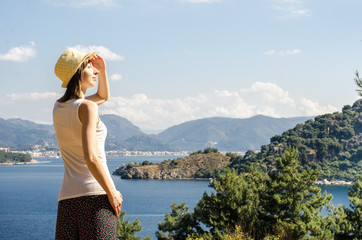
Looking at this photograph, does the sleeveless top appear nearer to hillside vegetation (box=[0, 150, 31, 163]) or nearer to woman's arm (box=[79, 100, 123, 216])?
woman's arm (box=[79, 100, 123, 216])

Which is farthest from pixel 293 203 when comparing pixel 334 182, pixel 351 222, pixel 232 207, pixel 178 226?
pixel 334 182

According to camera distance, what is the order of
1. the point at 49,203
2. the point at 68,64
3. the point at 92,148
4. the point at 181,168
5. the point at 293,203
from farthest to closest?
the point at 181,168, the point at 49,203, the point at 293,203, the point at 68,64, the point at 92,148

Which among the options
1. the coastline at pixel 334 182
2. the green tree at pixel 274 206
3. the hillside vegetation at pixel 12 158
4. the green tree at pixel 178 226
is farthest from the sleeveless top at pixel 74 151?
the hillside vegetation at pixel 12 158

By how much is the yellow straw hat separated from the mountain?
79.7 meters

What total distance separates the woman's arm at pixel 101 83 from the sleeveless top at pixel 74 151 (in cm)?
34

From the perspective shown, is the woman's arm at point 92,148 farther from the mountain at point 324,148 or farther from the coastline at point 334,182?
the coastline at point 334,182

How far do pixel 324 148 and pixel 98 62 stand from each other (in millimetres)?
91932

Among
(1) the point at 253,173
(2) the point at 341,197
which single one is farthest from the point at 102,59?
(2) the point at 341,197

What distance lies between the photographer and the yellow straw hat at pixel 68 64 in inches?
73.0

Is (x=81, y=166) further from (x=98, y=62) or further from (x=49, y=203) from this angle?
(x=49, y=203)

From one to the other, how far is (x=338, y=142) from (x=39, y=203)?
2406 inches

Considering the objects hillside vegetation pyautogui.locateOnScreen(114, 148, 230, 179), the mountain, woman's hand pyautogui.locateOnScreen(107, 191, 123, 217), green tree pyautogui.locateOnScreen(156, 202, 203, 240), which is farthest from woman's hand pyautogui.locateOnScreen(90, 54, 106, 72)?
hillside vegetation pyautogui.locateOnScreen(114, 148, 230, 179)

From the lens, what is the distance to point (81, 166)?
5.89ft

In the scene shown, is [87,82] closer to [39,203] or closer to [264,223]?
[264,223]
